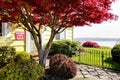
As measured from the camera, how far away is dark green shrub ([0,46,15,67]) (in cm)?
1345

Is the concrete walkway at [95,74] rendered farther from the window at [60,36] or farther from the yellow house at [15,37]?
the window at [60,36]

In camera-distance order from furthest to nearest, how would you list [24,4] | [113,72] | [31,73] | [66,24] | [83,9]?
[113,72]
[66,24]
[24,4]
[83,9]
[31,73]

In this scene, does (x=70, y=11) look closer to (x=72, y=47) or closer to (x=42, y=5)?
(x=42, y=5)

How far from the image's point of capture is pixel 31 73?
892 centimetres

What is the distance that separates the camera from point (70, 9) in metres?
9.84

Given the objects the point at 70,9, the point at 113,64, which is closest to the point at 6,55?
the point at 70,9

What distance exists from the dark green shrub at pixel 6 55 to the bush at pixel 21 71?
176 inches

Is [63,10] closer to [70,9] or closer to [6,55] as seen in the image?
[70,9]

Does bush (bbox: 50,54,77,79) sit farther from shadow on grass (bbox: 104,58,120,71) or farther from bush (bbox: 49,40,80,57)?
bush (bbox: 49,40,80,57)

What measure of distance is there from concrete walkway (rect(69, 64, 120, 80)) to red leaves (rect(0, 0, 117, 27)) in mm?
2280

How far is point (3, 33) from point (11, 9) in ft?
17.4

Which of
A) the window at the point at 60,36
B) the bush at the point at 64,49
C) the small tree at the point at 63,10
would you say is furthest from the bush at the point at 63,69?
the window at the point at 60,36

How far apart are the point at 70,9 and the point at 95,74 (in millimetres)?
3567

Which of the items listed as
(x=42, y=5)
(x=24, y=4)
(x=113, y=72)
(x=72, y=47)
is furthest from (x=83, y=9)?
(x=72, y=47)
